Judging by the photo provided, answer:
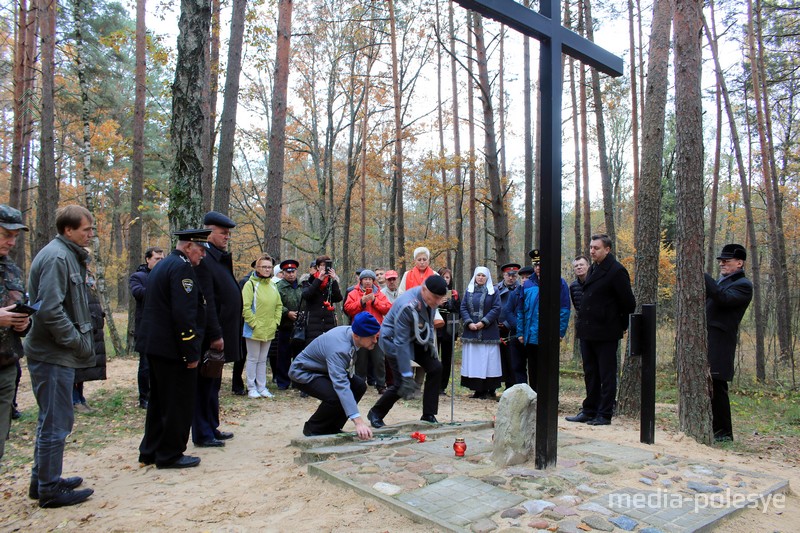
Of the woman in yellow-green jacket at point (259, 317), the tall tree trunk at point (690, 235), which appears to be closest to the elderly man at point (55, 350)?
the woman in yellow-green jacket at point (259, 317)

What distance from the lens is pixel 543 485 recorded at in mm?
3604

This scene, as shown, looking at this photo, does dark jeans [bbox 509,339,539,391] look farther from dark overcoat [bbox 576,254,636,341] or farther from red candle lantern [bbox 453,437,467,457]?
red candle lantern [bbox 453,437,467,457]

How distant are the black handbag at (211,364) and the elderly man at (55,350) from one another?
4.21 feet

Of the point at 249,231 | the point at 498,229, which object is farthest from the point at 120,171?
the point at 498,229

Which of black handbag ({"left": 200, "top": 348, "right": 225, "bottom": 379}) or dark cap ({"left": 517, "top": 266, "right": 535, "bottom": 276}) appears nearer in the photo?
black handbag ({"left": 200, "top": 348, "right": 225, "bottom": 379})

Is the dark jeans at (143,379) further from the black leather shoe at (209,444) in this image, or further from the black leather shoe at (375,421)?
the black leather shoe at (375,421)

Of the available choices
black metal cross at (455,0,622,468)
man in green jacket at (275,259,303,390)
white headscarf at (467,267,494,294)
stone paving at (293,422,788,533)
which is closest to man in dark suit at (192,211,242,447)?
stone paving at (293,422,788,533)

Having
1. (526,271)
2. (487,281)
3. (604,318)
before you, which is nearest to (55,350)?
(604,318)

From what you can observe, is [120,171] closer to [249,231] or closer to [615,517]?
[249,231]

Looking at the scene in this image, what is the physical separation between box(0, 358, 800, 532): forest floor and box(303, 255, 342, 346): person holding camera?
117cm

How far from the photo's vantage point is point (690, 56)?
5.96m

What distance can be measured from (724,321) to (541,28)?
4127 mm

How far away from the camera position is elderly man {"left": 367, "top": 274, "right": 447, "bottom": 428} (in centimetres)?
509

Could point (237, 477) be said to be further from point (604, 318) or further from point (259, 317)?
point (604, 318)
